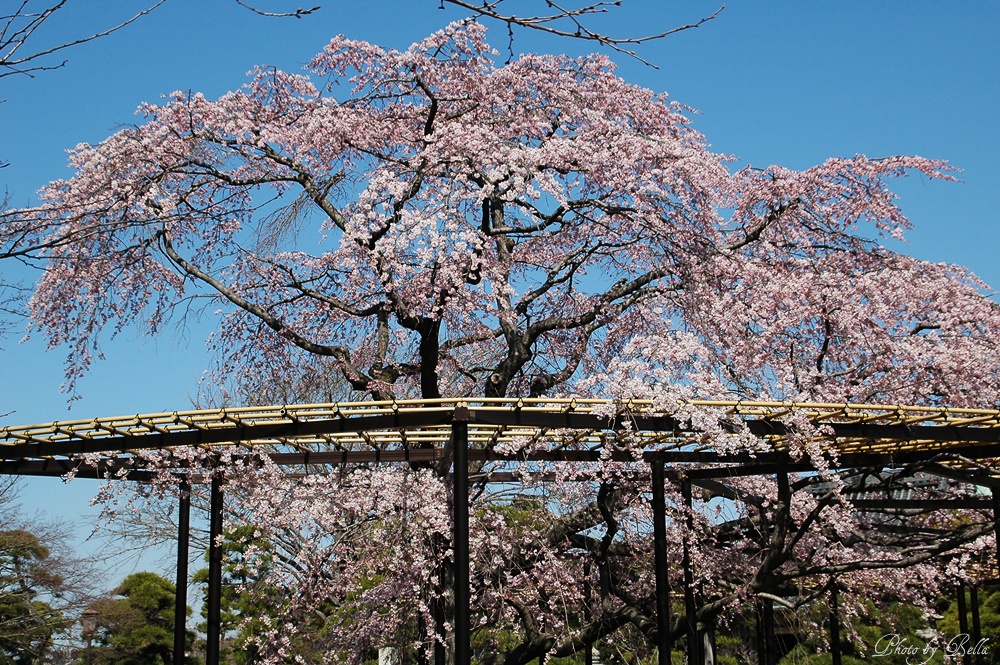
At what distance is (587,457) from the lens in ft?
30.1

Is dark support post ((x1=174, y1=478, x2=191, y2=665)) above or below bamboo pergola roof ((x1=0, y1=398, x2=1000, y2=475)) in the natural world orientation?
below

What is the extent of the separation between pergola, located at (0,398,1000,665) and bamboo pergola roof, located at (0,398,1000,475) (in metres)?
0.01

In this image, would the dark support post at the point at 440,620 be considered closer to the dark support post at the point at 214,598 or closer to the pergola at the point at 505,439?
the pergola at the point at 505,439

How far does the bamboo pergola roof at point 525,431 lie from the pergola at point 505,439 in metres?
0.01

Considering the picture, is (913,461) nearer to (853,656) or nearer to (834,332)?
(834,332)

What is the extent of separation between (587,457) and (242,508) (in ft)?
12.4

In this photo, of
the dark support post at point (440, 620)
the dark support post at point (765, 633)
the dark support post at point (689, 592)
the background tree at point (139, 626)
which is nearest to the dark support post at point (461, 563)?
the dark support post at point (689, 592)

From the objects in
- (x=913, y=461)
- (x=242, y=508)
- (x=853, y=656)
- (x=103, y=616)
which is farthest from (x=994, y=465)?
(x=103, y=616)

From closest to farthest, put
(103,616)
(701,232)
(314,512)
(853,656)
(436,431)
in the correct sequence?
(436,431) → (314,512) → (701,232) → (853,656) → (103,616)

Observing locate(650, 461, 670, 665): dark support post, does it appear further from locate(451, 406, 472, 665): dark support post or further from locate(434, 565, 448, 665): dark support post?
locate(434, 565, 448, 665): dark support post

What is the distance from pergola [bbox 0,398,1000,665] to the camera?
7359mm

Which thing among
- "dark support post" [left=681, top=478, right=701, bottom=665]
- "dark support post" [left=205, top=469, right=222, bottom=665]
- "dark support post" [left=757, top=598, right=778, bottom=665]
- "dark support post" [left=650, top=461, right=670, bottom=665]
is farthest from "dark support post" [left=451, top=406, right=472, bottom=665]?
"dark support post" [left=757, top=598, right=778, bottom=665]

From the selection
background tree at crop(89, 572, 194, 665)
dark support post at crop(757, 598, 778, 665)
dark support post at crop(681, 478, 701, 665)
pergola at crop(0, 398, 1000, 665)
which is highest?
pergola at crop(0, 398, 1000, 665)

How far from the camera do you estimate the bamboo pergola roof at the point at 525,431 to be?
7.50m
